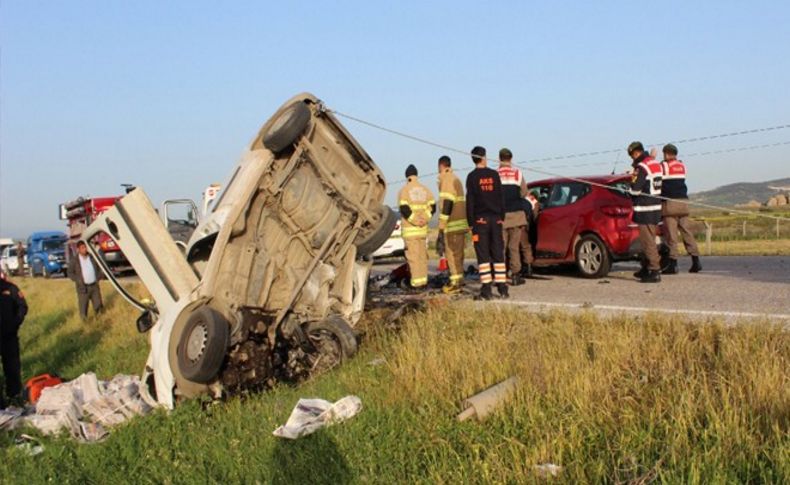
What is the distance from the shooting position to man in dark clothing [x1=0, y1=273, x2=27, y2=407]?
9.19m

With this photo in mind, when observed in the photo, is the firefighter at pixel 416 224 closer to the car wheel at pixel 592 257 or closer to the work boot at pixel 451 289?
the work boot at pixel 451 289

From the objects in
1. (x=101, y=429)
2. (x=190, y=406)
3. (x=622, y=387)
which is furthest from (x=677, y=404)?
(x=101, y=429)

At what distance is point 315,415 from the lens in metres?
5.49

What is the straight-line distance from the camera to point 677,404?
169 inches

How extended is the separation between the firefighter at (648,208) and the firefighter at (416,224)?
280 centimetres

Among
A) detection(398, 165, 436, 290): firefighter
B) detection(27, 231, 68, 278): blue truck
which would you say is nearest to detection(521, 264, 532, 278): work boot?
detection(398, 165, 436, 290): firefighter

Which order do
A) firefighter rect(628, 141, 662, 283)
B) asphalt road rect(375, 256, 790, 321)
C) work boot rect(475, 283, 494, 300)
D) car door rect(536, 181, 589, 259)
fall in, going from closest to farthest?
1. asphalt road rect(375, 256, 790, 321)
2. work boot rect(475, 283, 494, 300)
3. firefighter rect(628, 141, 662, 283)
4. car door rect(536, 181, 589, 259)

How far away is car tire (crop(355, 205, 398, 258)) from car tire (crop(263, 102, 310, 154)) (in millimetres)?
1177

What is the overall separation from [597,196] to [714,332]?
5805 millimetres

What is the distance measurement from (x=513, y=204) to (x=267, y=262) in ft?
17.1

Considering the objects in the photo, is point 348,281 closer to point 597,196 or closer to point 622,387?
point 622,387

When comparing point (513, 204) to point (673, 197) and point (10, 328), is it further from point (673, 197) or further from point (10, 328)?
point (10, 328)

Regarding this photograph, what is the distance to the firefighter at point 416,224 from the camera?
36.0ft

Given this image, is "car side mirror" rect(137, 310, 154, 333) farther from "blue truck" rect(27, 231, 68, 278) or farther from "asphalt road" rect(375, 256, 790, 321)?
"blue truck" rect(27, 231, 68, 278)
